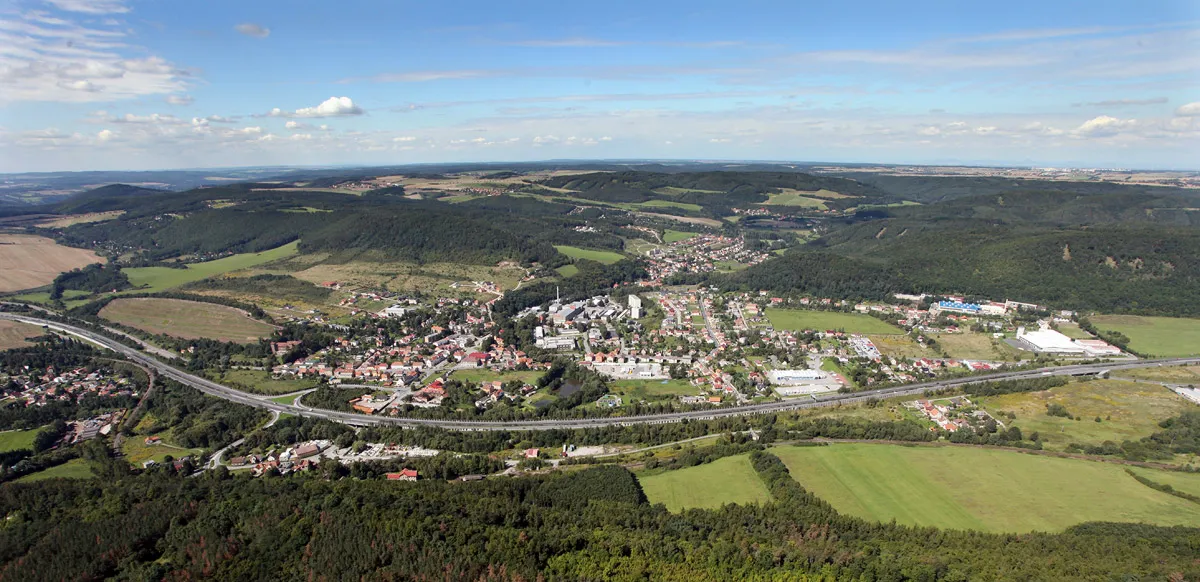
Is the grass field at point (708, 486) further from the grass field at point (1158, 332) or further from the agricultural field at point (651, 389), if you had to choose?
the grass field at point (1158, 332)

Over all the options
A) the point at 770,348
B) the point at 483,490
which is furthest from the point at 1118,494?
the point at 483,490

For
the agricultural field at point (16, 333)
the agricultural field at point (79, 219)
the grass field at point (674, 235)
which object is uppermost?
the agricultural field at point (79, 219)

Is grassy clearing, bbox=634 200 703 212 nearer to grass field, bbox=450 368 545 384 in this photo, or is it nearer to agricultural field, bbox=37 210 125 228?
grass field, bbox=450 368 545 384

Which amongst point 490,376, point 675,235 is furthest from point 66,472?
point 675,235

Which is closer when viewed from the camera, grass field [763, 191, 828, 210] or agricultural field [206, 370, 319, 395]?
agricultural field [206, 370, 319, 395]

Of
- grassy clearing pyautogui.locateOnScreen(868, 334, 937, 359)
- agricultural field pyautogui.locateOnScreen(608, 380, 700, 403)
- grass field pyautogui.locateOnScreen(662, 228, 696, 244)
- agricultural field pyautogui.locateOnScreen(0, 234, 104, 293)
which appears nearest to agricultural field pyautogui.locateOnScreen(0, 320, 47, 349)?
agricultural field pyautogui.locateOnScreen(0, 234, 104, 293)

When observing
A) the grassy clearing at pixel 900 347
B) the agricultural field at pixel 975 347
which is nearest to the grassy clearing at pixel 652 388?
the grassy clearing at pixel 900 347

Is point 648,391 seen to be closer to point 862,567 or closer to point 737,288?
point 862,567
